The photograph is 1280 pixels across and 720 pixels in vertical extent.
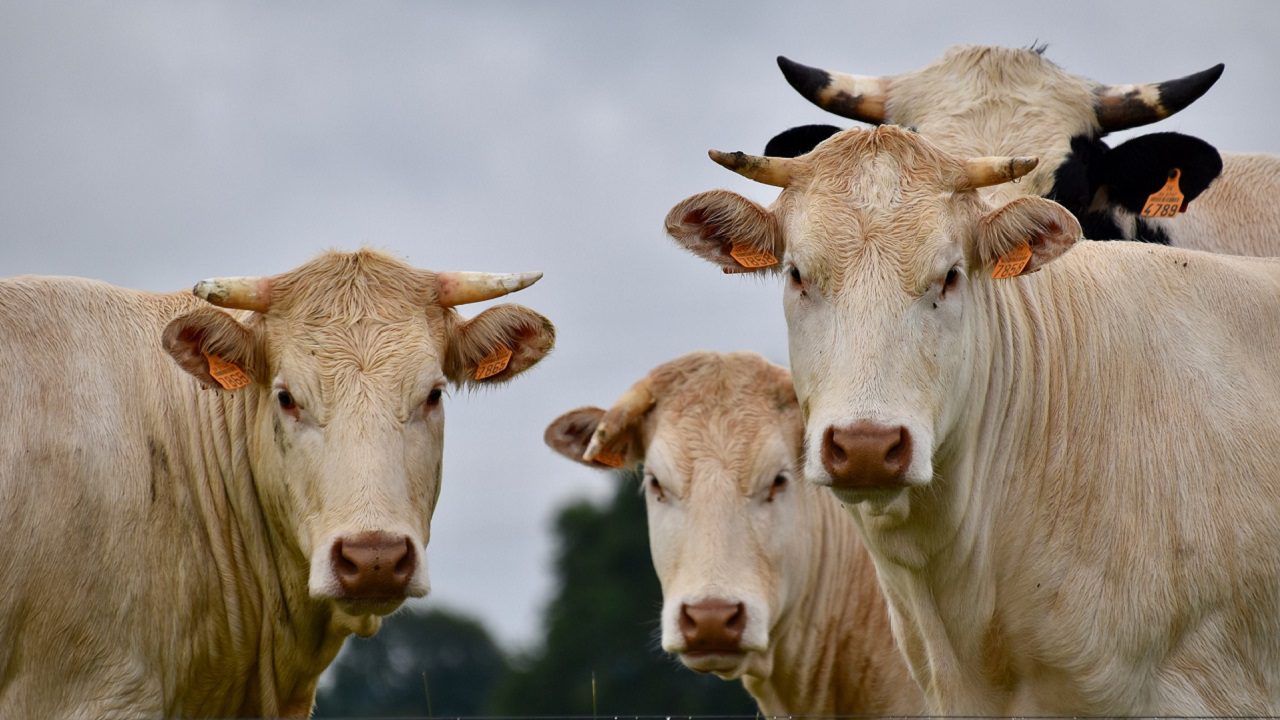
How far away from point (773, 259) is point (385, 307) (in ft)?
5.76

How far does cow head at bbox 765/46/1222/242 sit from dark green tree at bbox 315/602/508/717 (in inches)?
2357

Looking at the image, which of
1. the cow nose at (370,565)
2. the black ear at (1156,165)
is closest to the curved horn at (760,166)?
the cow nose at (370,565)

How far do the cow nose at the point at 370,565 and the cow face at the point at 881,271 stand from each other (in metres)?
1.73

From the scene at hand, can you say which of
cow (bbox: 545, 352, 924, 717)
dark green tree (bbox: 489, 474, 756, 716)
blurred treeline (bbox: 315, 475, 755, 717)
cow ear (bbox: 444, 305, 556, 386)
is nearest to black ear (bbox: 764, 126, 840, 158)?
cow (bbox: 545, 352, 924, 717)

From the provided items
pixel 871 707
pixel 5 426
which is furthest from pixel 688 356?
pixel 5 426

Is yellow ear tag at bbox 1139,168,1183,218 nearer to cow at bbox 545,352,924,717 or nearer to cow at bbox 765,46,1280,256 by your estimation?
cow at bbox 765,46,1280,256

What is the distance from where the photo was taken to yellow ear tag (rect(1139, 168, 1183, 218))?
9289 millimetres

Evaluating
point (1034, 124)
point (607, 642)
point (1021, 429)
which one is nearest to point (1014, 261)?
point (1021, 429)

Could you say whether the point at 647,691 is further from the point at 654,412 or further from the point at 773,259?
the point at 773,259

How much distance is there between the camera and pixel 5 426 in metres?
6.70

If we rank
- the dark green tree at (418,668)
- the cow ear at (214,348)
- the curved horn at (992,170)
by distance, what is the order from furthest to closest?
the dark green tree at (418,668), the cow ear at (214,348), the curved horn at (992,170)

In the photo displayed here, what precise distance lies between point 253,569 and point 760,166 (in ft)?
9.47

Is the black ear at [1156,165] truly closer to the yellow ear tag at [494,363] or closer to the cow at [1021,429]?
the cow at [1021,429]

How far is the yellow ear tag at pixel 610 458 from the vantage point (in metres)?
9.95
